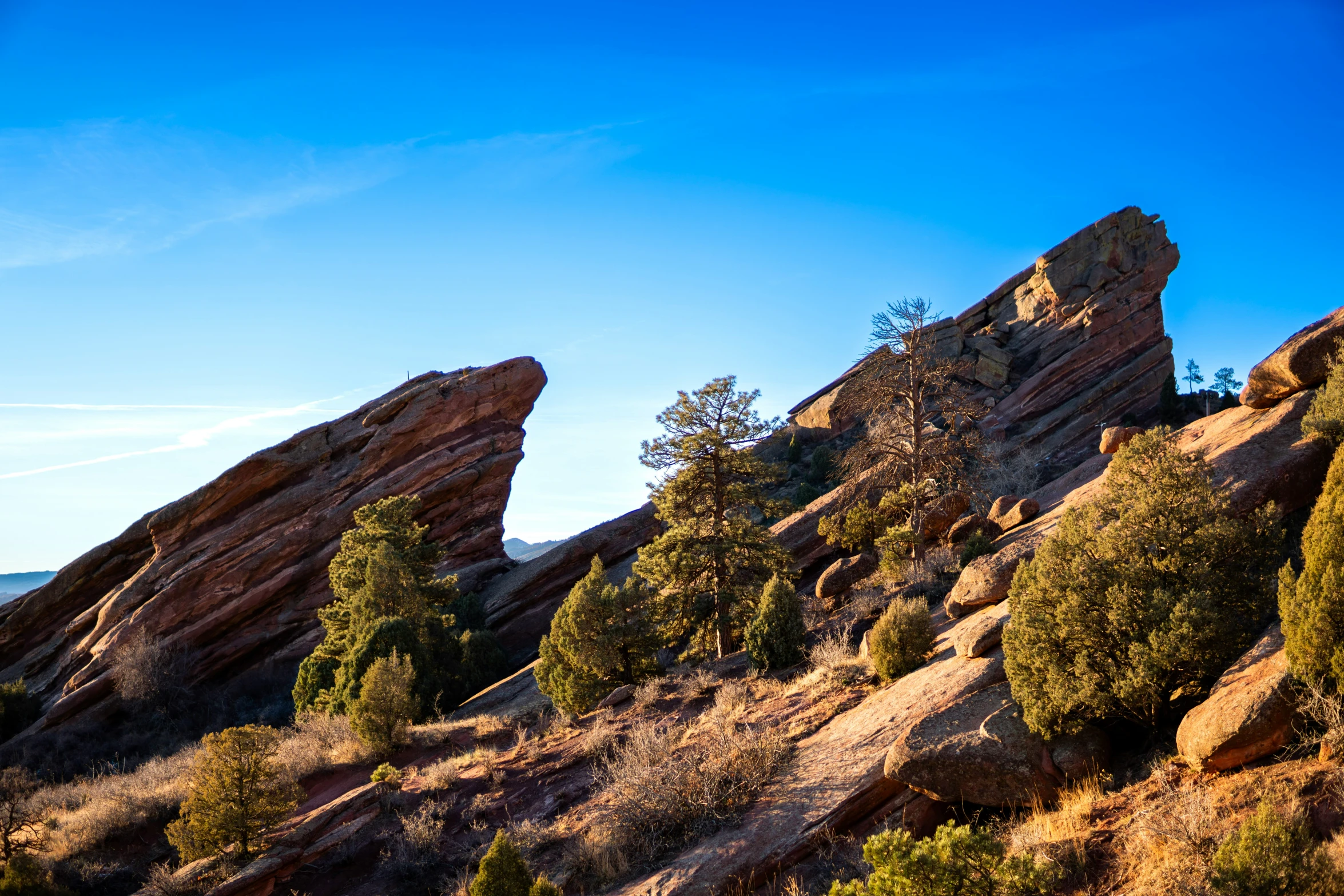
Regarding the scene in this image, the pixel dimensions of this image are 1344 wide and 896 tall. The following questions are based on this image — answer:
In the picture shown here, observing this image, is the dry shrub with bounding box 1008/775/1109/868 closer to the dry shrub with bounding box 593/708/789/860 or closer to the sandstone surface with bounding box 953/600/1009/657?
the sandstone surface with bounding box 953/600/1009/657

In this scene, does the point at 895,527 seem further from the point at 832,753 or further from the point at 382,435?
the point at 382,435

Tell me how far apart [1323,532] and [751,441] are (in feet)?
43.0

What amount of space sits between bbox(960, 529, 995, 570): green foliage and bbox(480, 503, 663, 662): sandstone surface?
1547cm

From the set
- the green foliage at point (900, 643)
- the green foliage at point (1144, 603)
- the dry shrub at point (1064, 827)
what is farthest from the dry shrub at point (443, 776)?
the green foliage at point (1144, 603)

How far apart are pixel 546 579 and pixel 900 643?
24.2 metres

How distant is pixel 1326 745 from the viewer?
618 centimetres

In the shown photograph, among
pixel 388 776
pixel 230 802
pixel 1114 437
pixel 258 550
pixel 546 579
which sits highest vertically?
pixel 258 550

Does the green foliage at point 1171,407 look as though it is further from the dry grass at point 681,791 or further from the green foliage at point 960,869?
the green foliage at point 960,869

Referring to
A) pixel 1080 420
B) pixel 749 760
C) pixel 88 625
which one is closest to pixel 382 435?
pixel 88 625

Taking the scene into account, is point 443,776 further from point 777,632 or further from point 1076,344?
point 1076,344

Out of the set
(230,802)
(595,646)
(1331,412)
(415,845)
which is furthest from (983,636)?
(230,802)

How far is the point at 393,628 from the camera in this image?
2020 cm

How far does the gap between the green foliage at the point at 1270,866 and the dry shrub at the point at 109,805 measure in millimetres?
17843

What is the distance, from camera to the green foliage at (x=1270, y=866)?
4992 millimetres
